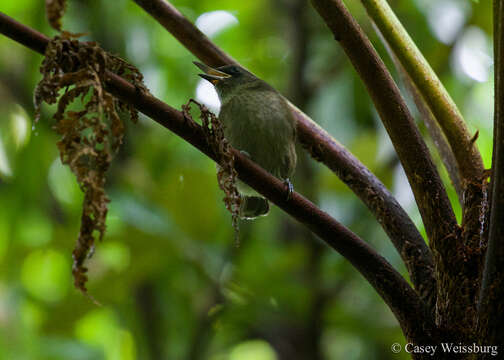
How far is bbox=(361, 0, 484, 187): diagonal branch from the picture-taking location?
1522 mm

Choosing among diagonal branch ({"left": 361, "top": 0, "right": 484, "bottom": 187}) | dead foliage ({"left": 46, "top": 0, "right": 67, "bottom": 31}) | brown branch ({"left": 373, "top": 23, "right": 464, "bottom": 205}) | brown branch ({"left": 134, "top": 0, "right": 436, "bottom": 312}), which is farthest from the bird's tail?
dead foliage ({"left": 46, "top": 0, "right": 67, "bottom": 31})

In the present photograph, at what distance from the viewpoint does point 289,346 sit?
11.5 ft

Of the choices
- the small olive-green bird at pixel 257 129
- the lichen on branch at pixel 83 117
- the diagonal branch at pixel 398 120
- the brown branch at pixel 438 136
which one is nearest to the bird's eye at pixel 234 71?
the small olive-green bird at pixel 257 129

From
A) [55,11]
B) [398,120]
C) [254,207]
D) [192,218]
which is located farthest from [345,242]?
[192,218]

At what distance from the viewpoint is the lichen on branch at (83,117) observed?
1121mm

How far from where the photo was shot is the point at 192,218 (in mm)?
2898

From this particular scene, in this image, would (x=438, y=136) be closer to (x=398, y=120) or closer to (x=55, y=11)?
(x=398, y=120)

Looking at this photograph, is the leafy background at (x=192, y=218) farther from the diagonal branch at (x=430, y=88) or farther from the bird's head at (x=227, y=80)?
the diagonal branch at (x=430, y=88)

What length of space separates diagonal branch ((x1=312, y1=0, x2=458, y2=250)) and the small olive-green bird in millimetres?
1131

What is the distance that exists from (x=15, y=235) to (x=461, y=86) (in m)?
2.67

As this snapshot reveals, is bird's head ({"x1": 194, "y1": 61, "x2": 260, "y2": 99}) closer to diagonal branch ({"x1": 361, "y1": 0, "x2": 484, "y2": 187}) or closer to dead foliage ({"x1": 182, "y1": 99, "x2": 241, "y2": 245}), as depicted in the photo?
diagonal branch ({"x1": 361, "y1": 0, "x2": 484, "y2": 187})

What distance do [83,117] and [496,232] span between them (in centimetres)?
81

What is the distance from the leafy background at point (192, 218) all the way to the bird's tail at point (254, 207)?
152mm

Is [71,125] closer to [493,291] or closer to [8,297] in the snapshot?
[493,291]
